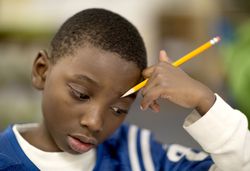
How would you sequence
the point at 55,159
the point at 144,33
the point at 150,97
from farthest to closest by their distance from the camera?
the point at 144,33 < the point at 55,159 < the point at 150,97

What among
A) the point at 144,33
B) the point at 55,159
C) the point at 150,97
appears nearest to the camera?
the point at 150,97

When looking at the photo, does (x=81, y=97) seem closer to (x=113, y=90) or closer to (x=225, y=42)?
(x=113, y=90)

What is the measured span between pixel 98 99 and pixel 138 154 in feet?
0.66

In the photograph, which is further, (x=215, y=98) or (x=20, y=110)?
(x=20, y=110)

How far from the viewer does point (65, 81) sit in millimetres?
841

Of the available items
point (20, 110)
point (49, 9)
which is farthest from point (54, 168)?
point (49, 9)

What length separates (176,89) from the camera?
0.81 metres

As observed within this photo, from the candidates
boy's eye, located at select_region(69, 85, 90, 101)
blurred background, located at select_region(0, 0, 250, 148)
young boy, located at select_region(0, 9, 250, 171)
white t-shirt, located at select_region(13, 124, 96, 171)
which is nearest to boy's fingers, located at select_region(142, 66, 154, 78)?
young boy, located at select_region(0, 9, 250, 171)

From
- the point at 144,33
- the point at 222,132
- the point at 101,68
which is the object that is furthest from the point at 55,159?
the point at 144,33

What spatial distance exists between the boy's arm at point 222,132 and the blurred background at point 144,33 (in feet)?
3.49

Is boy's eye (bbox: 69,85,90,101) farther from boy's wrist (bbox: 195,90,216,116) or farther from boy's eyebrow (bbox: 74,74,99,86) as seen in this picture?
boy's wrist (bbox: 195,90,216,116)

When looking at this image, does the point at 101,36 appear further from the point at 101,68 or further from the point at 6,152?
the point at 6,152

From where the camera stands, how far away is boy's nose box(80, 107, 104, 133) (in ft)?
2.66

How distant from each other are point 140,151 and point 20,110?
1.38 metres
